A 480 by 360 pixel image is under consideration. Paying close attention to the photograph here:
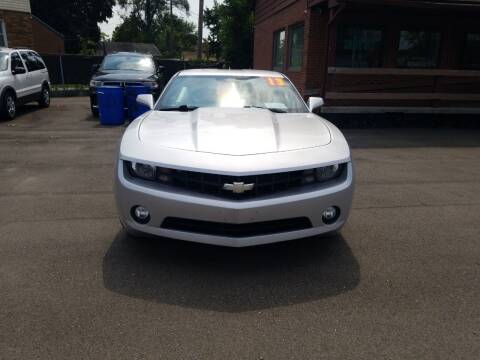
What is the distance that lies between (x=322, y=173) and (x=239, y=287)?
1070mm

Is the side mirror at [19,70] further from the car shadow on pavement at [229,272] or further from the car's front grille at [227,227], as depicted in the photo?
the car's front grille at [227,227]

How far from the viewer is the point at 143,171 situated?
3.22 metres

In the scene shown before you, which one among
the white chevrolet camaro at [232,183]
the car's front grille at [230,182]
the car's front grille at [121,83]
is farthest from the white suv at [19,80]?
the car's front grille at [230,182]

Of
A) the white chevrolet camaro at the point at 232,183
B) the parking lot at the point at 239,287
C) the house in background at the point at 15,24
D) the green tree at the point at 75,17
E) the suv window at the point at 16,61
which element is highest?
the green tree at the point at 75,17

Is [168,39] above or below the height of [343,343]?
above

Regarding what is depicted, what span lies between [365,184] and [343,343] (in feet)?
12.0

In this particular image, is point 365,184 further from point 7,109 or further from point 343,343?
point 7,109

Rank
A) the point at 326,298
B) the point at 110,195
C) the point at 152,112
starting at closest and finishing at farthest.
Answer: the point at 326,298, the point at 152,112, the point at 110,195

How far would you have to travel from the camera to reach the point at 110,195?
16.8 feet

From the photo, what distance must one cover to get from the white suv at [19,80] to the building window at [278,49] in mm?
8296

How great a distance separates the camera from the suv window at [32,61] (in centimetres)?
1235

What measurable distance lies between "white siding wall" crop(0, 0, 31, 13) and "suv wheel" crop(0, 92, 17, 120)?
1030cm

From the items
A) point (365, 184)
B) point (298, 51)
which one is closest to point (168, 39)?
point (298, 51)

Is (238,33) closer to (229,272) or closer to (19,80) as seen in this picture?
(19,80)
